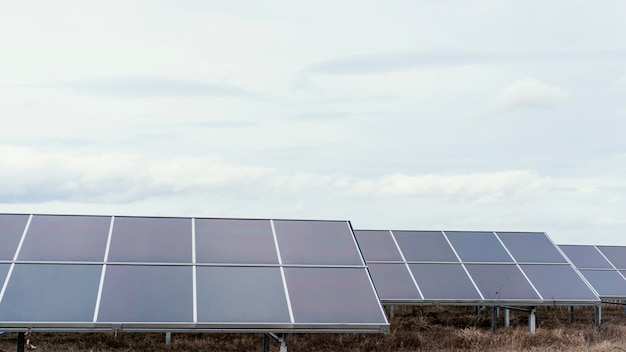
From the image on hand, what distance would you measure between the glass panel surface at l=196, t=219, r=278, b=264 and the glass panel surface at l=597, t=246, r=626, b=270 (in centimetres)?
1719

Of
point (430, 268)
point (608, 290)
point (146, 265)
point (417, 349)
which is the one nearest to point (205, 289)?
point (146, 265)

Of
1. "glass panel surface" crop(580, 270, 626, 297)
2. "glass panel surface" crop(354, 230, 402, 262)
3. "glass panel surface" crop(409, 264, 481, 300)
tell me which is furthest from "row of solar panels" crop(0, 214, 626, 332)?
"glass panel surface" crop(580, 270, 626, 297)

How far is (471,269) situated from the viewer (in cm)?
2119

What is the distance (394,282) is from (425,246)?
2796mm

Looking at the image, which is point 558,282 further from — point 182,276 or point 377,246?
point 182,276

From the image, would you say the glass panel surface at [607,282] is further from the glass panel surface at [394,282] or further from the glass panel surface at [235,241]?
the glass panel surface at [235,241]

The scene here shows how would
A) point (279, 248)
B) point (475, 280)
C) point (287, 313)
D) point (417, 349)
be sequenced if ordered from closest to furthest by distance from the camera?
point (287, 313) → point (279, 248) → point (417, 349) → point (475, 280)

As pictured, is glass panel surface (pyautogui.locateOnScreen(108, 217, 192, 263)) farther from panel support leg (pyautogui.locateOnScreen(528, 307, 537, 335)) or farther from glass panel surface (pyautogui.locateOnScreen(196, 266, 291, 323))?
panel support leg (pyautogui.locateOnScreen(528, 307, 537, 335))

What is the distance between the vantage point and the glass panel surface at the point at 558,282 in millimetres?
19953

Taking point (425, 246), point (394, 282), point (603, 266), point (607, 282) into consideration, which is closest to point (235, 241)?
point (394, 282)

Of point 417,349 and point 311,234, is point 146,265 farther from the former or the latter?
point 417,349

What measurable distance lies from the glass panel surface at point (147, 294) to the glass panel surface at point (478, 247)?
33.0 ft

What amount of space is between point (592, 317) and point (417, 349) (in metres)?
11.9

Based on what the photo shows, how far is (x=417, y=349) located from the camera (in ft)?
56.4
